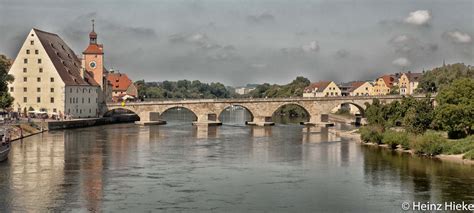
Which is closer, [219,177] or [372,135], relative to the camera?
[219,177]

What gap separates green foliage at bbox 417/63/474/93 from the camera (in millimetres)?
116650

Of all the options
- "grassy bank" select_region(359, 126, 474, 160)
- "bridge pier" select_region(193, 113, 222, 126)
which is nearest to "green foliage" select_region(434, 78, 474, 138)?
"grassy bank" select_region(359, 126, 474, 160)

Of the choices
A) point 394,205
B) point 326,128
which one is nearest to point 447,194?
point 394,205

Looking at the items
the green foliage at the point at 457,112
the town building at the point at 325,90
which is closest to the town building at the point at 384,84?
the town building at the point at 325,90

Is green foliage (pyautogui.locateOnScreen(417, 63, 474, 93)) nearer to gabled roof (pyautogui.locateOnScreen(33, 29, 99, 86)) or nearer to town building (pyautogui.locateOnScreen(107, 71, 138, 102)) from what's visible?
town building (pyautogui.locateOnScreen(107, 71, 138, 102))

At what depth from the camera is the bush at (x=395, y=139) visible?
57.1 metres

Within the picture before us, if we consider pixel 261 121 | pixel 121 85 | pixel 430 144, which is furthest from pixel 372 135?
pixel 121 85

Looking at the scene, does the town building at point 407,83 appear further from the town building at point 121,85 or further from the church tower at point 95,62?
the church tower at point 95,62

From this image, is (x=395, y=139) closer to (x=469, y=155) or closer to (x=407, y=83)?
(x=469, y=155)

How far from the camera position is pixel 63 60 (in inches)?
3509

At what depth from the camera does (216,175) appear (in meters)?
42.9

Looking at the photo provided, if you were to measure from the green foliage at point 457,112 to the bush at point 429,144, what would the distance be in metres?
4.42

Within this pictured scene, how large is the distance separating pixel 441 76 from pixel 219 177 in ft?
285

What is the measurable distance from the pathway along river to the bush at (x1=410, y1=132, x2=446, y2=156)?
1778 millimetres
